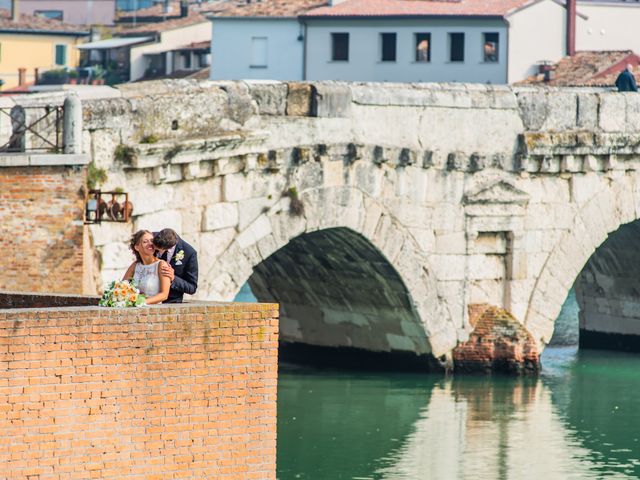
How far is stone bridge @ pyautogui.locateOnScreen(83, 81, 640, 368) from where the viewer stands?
1909cm

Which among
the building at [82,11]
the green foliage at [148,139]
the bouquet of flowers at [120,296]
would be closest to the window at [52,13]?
the building at [82,11]

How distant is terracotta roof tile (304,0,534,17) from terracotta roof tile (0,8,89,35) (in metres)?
11.8

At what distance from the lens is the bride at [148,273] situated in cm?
1192

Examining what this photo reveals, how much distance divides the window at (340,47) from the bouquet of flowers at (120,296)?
110 ft

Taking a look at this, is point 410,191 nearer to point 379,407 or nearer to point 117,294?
point 379,407

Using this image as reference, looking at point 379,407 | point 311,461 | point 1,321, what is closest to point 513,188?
point 379,407

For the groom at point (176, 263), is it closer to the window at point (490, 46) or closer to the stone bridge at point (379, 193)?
the stone bridge at point (379, 193)

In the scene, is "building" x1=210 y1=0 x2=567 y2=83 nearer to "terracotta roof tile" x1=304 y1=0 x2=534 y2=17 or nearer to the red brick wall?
"terracotta roof tile" x1=304 y1=0 x2=534 y2=17

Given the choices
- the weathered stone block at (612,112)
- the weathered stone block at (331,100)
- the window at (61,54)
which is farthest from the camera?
the window at (61,54)

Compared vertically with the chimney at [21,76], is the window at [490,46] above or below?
above

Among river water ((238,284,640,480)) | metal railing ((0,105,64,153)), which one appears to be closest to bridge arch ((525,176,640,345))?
river water ((238,284,640,480))

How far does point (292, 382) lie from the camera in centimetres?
2381

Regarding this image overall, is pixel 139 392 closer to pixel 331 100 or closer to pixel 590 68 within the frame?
pixel 331 100

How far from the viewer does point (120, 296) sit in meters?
11.4
